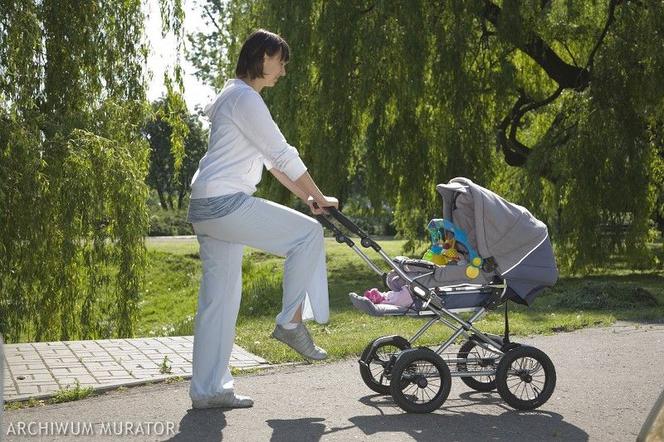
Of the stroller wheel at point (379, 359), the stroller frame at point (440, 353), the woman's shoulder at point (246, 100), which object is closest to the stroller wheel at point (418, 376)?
the stroller frame at point (440, 353)

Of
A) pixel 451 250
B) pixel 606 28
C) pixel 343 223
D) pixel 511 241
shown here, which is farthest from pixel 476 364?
Result: pixel 606 28

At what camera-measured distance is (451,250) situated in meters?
5.94

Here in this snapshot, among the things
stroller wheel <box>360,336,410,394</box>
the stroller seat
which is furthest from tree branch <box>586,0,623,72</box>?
stroller wheel <box>360,336,410,394</box>

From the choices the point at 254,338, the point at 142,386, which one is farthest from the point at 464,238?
the point at 254,338

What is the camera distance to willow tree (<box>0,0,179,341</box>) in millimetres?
9328

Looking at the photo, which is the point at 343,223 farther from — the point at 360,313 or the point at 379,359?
the point at 360,313

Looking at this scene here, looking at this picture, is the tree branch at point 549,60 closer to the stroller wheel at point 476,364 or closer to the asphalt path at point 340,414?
the asphalt path at point 340,414

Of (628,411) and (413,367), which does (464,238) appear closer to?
(413,367)

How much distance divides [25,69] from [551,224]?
900 cm

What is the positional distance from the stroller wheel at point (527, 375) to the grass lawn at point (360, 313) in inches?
77.5

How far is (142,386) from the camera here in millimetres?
6223

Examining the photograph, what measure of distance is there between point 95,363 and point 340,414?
2.32 meters

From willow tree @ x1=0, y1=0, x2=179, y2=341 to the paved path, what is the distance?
185 centimetres

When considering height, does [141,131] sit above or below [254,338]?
above
